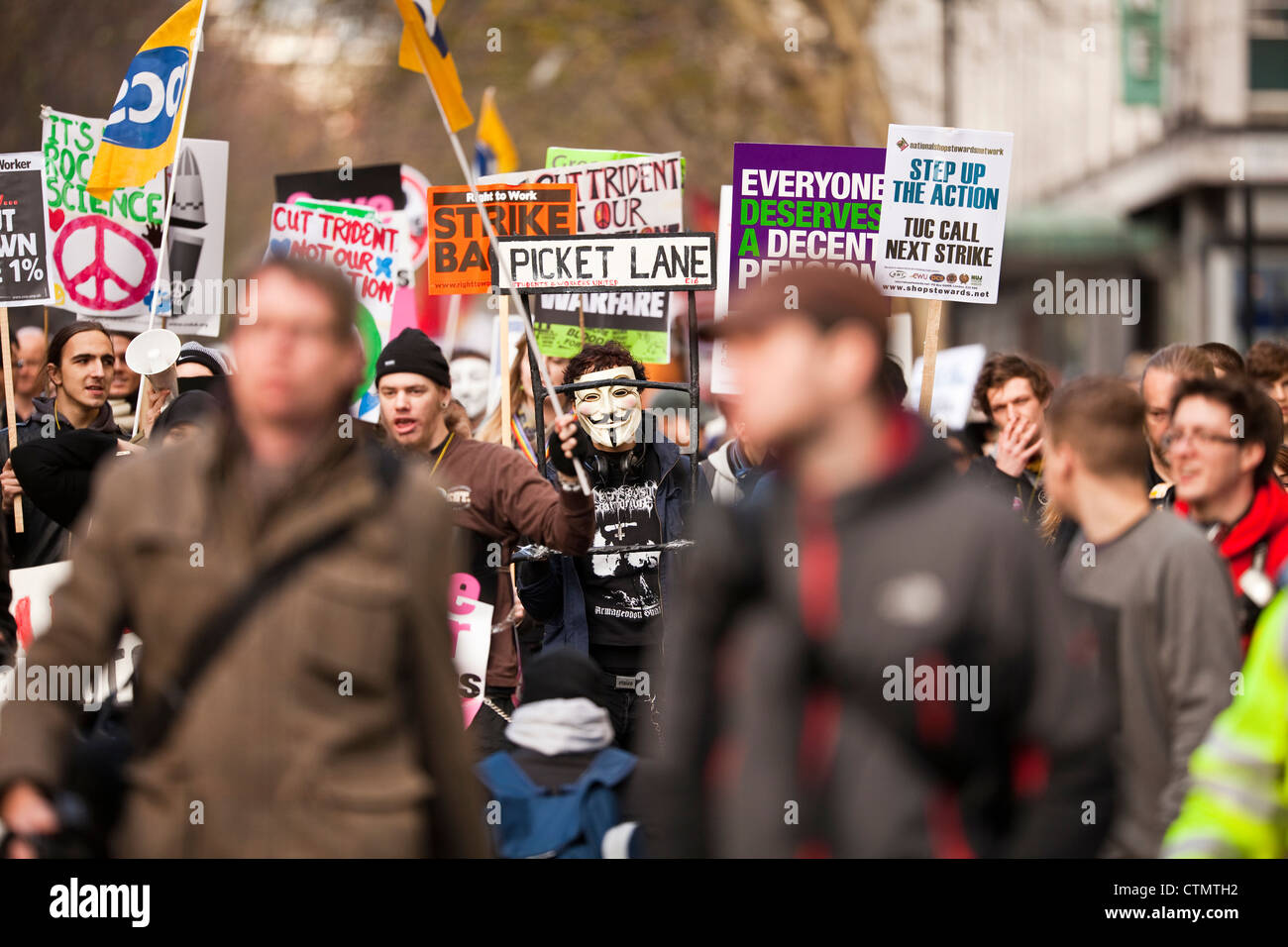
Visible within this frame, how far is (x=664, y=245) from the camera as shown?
7133 mm

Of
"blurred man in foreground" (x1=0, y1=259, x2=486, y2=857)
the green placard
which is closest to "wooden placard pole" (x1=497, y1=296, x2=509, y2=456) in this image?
"blurred man in foreground" (x1=0, y1=259, x2=486, y2=857)

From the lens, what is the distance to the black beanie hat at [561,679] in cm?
464

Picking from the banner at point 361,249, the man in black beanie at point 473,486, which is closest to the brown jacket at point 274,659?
the man in black beanie at point 473,486

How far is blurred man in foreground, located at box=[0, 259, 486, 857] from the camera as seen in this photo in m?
3.26

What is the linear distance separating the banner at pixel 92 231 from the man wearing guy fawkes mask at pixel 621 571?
3086 mm

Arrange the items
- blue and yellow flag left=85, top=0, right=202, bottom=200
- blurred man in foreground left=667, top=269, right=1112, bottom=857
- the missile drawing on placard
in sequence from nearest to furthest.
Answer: blurred man in foreground left=667, top=269, right=1112, bottom=857 < blue and yellow flag left=85, top=0, right=202, bottom=200 < the missile drawing on placard

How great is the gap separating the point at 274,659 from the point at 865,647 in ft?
3.58

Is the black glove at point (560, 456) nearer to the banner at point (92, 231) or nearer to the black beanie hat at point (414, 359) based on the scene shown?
the black beanie hat at point (414, 359)

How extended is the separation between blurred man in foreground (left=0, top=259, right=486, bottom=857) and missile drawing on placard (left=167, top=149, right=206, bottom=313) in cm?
597

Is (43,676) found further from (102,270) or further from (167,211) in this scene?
(102,270)

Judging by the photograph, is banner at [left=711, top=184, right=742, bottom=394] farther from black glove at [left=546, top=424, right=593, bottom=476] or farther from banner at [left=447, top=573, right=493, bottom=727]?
banner at [left=447, top=573, right=493, bottom=727]

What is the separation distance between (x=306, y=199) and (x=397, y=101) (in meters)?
22.4

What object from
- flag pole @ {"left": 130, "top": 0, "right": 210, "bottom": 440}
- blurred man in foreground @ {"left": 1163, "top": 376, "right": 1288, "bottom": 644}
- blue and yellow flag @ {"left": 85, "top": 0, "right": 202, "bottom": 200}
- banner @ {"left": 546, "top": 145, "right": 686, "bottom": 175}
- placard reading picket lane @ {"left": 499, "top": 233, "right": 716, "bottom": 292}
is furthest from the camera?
banner @ {"left": 546, "top": 145, "right": 686, "bottom": 175}
